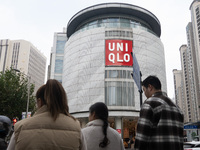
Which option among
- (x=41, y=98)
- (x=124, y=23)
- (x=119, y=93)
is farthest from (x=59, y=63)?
(x=41, y=98)

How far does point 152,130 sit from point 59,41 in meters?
59.2

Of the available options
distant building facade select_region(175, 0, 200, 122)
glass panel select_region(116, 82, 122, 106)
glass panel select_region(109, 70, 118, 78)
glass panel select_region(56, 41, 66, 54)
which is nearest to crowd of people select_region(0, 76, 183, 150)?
glass panel select_region(116, 82, 122, 106)

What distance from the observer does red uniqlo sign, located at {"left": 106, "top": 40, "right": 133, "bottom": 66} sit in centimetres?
3675

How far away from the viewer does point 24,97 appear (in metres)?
27.5

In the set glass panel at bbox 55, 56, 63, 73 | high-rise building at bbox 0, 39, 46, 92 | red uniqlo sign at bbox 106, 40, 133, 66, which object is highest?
high-rise building at bbox 0, 39, 46, 92

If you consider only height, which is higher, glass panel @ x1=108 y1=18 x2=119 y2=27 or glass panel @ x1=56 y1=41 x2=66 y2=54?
glass panel @ x1=56 y1=41 x2=66 y2=54

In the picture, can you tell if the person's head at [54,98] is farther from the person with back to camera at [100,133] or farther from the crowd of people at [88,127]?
the person with back to camera at [100,133]

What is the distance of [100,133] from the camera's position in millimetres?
3279

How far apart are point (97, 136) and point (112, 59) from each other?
1337 inches

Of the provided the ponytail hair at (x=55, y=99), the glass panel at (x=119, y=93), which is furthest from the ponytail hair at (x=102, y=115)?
the glass panel at (x=119, y=93)

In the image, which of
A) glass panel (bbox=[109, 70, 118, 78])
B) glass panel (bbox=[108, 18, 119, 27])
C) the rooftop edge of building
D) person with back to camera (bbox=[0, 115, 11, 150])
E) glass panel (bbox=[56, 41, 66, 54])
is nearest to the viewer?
person with back to camera (bbox=[0, 115, 11, 150])

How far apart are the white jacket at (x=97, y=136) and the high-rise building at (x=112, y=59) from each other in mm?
31248

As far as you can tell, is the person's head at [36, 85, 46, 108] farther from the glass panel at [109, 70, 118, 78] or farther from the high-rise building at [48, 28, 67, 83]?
the high-rise building at [48, 28, 67, 83]

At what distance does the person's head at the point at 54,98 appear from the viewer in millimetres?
1980
